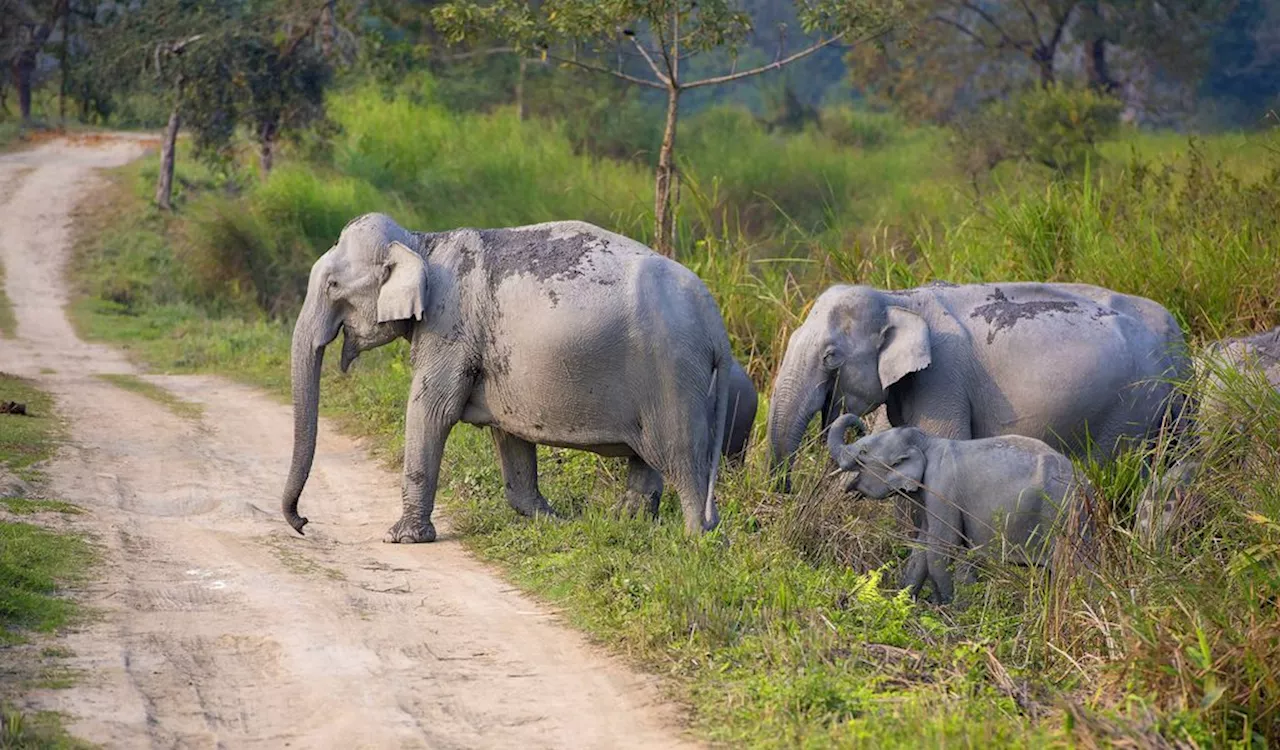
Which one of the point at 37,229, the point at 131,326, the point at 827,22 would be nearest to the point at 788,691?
the point at 827,22

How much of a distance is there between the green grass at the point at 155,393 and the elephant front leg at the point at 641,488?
15.6 feet

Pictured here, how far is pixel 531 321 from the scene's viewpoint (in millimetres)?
8023

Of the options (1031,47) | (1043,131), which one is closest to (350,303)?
(1043,131)

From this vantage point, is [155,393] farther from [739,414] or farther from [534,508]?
[739,414]

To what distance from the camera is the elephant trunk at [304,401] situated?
828 centimetres

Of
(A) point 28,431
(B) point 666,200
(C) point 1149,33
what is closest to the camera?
(A) point 28,431

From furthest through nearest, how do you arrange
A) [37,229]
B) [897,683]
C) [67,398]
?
[37,229], [67,398], [897,683]

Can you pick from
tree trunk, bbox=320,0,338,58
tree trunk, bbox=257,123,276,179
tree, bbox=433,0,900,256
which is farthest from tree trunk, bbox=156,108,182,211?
tree, bbox=433,0,900,256

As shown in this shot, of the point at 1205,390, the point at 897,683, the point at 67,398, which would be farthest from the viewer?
the point at 67,398

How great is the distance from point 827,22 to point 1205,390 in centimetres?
601

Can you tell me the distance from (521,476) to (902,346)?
6.75 ft

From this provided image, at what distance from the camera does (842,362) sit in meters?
8.42

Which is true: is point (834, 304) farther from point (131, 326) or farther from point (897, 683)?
point (131, 326)

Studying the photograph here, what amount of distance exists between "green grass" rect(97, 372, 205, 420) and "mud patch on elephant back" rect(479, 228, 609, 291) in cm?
456
